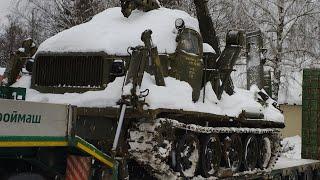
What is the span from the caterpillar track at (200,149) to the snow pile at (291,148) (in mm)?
6133

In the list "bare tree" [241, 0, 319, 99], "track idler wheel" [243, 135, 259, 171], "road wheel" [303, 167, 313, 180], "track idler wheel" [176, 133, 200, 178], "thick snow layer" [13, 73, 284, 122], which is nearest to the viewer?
"thick snow layer" [13, 73, 284, 122]

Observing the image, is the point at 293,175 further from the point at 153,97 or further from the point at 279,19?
the point at 279,19

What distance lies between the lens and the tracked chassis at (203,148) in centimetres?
719

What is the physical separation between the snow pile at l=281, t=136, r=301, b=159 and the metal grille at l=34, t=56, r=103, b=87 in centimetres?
1012

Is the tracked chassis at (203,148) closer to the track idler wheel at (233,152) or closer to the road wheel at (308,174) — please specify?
the track idler wheel at (233,152)

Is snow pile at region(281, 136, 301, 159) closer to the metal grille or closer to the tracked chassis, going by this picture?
the tracked chassis

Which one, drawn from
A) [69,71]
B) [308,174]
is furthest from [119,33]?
[308,174]

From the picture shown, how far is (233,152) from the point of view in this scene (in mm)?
9680

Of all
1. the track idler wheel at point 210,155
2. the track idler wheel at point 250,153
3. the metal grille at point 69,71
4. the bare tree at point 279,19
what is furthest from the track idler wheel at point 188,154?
the bare tree at point 279,19

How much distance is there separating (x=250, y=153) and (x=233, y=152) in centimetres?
91

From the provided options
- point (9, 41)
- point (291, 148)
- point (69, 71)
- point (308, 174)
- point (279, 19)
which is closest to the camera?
point (69, 71)

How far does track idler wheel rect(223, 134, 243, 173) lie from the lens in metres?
9.34

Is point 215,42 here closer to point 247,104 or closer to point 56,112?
point 247,104

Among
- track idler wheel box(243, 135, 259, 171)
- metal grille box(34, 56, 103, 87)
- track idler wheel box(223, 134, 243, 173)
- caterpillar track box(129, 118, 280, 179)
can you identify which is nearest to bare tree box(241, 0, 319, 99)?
caterpillar track box(129, 118, 280, 179)
